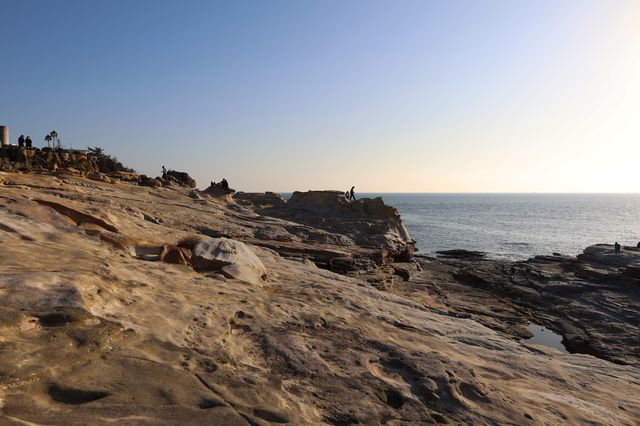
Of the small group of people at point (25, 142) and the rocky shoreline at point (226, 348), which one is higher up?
the small group of people at point (25, 142)

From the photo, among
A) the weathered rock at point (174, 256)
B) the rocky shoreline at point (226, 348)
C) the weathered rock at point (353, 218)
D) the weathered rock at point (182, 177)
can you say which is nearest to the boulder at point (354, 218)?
the weathered rock at point (353, 218)

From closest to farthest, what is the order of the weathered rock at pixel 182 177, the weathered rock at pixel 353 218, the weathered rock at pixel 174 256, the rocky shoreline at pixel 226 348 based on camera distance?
1. the rocky shoreline at pixel 226 348
2. the weathered rock at pixel 174 256
3. the weathered rock at pixel 353 218
4. the weathered rock at pixel 182 177

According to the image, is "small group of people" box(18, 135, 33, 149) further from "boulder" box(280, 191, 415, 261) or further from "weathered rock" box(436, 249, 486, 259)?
"weathered rock" box(436, 249, 486, 259)

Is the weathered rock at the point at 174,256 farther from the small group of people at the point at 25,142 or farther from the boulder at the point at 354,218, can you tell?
the small group of people at the point at 25,142

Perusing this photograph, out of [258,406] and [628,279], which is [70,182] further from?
[628,279]

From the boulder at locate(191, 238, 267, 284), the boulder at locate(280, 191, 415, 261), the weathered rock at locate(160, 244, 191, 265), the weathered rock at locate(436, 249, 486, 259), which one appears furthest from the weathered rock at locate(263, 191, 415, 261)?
the weathered rock at locate(160, 244, 191, 265)

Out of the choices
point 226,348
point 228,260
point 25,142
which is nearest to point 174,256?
point 228,260

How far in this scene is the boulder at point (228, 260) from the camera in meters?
10.6

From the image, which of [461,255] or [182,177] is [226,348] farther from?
[182,177]

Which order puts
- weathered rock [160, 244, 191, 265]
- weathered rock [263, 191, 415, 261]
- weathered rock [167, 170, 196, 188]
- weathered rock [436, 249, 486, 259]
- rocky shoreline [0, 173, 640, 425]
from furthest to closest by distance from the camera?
weathered rock [167, 170, 196, 188] < weathered rock [436, 249, 486, 259] < weathered rock [263, 191, 415, 261] < weathered rock [160, 244, 191, 265] < rocky shoreline [0, 173, 640, 425]

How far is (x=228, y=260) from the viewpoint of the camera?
36.2 feet

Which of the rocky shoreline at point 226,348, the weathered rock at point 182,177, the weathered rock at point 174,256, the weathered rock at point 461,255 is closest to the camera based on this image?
the rocky shoreline at point 226,348

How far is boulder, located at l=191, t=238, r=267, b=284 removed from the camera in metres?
10.6

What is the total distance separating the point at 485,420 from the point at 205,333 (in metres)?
4.24
